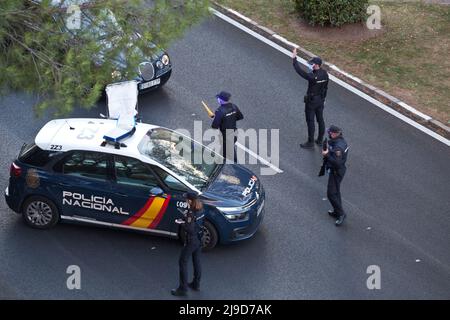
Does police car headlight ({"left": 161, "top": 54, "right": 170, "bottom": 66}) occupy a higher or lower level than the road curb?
higher

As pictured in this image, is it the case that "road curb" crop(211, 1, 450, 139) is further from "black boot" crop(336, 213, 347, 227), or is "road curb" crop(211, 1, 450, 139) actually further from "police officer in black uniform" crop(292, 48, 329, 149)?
"black boot" crop(336, 213, 347, 227)

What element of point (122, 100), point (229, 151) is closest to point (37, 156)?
point (122, 100)

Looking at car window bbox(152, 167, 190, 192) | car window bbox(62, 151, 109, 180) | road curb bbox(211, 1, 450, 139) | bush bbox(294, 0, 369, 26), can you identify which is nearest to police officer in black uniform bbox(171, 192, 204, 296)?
car window bbox(152, 167, 190, 192)

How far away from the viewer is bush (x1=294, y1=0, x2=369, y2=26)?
1981 centimetres

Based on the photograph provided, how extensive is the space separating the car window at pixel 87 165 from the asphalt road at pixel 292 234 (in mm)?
994

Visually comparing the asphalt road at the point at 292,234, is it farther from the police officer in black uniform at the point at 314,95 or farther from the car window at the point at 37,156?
the car window at the point at 37,156

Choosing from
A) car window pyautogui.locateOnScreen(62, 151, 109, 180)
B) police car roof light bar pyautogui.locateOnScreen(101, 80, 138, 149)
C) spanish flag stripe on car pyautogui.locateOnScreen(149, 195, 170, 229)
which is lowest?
spanish flag stripe on car pyautogui.locateOnScreen(149, 195, 170, 229)

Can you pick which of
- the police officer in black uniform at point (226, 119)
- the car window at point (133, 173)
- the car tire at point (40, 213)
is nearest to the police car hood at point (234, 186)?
the car window at point (133, 173)

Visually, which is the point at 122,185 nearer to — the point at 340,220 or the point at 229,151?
the point at 229,151

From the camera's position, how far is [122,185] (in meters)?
13.1

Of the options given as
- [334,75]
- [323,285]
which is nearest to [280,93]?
[334,75]

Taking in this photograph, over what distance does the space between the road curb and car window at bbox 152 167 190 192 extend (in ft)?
16.5

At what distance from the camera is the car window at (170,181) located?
42.8 feet
